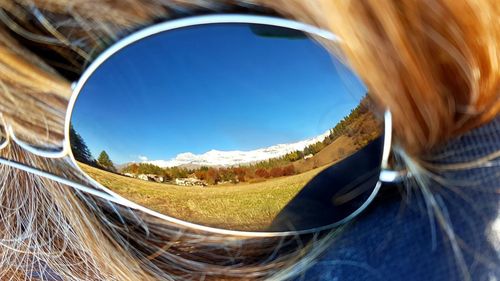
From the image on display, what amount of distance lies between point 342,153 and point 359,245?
0.14 meters

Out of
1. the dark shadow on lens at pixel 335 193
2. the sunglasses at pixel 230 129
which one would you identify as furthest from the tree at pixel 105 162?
the dark shadow on lens at pixel 335 193

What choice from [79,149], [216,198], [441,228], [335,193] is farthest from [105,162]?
[441,228]

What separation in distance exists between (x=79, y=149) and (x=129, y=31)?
0.23 m

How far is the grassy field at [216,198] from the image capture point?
833 mm

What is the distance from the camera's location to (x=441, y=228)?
2.44 feet

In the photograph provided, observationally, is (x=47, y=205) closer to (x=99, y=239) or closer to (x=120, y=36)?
(x=99, y=239)

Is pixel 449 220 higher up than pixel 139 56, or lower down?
lower down

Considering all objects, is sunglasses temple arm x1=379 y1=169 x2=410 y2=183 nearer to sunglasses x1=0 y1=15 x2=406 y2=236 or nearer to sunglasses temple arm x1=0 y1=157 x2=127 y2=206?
sunglasses x1=0 y1=15 x2=406 y2=236

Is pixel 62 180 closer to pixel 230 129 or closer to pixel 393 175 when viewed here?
pixel 230 129

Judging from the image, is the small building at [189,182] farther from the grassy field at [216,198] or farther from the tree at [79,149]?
the tree at [79,149]

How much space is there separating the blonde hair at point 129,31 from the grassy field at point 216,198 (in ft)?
0.15

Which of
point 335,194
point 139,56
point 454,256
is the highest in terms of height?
point 139,56

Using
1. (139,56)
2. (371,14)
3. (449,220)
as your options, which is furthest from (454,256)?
(139,56)

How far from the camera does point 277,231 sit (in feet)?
2.93
